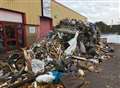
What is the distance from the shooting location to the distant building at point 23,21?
548 inches

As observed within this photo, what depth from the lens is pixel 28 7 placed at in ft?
55.8

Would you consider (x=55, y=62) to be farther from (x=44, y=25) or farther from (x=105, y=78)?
(x=44, y=25)

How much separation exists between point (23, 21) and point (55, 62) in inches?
272

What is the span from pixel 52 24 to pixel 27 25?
5724mm

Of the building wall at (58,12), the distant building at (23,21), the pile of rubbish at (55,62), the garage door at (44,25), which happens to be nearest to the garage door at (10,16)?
the distant building at (23,21)

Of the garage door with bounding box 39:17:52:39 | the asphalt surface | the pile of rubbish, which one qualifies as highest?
the garage door with bounding box 39:17:52:39

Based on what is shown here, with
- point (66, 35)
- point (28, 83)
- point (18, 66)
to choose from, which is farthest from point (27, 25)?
point (28, 83)

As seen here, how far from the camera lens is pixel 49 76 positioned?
8195mm

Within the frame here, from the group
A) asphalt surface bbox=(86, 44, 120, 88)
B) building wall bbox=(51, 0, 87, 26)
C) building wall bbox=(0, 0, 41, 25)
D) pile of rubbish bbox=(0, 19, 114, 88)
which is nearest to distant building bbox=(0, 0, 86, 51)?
building wall bbox=(0, 0, 41, 25)

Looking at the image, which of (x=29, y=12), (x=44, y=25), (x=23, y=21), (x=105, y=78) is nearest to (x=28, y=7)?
(x=29, y=12)

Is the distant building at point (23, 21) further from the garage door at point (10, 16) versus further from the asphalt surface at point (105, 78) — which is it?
the asphalt surface at point (105, 78)

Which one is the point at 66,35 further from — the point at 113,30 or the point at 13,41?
the point at 113,30

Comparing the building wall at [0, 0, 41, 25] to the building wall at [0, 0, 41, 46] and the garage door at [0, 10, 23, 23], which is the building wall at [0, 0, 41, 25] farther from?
the garage door at [0, 10, 23, 23]

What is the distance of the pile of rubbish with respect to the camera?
8.29 metres
